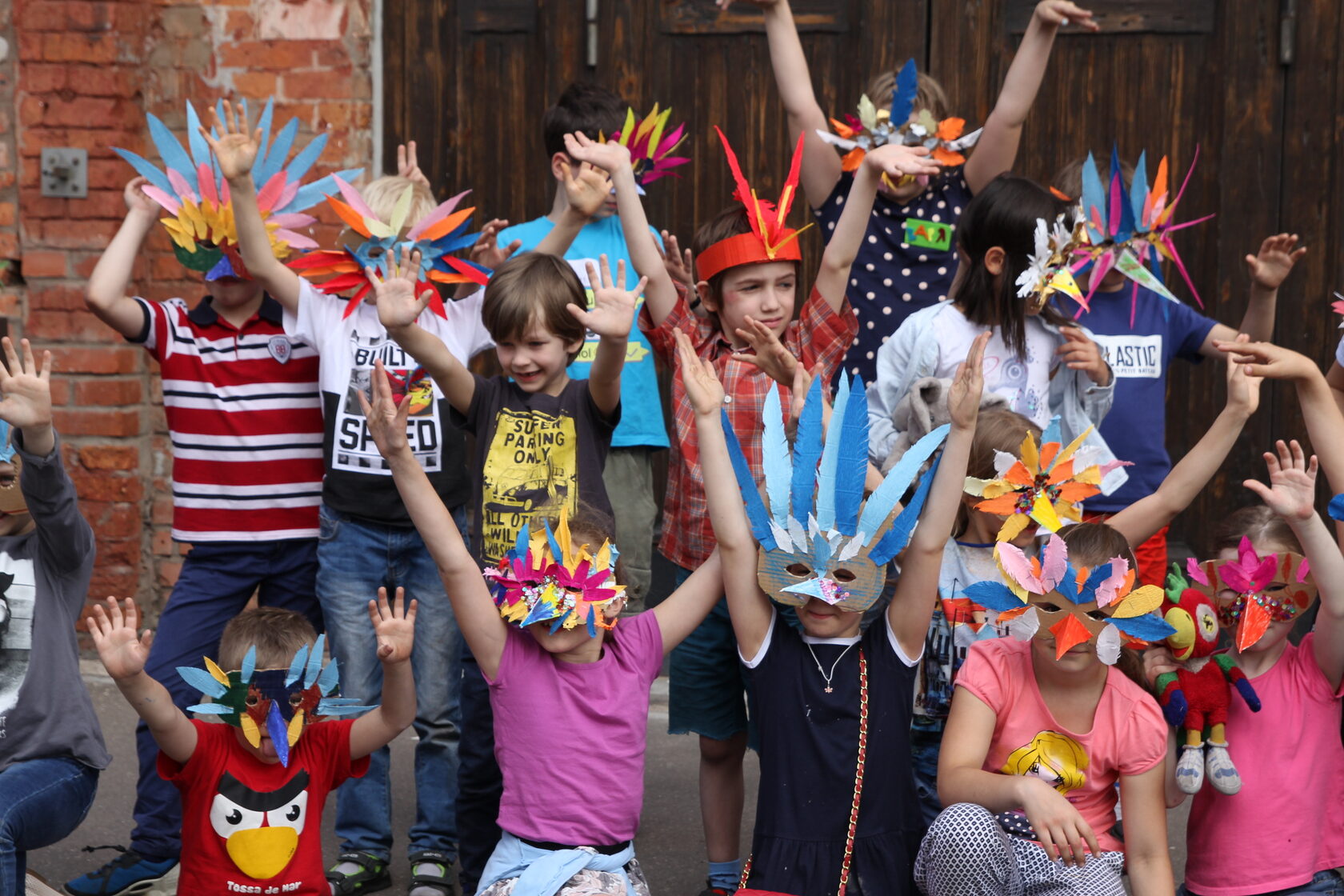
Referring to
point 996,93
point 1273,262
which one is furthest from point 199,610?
point 996,93

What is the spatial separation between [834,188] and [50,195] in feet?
9.11

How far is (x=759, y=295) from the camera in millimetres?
3482

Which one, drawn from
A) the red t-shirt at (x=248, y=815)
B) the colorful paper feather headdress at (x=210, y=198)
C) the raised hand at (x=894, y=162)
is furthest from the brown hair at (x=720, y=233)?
the red t-shirt at (x=248, y=815)

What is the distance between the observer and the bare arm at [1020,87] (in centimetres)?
386

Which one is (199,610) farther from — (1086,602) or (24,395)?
(1086,602)

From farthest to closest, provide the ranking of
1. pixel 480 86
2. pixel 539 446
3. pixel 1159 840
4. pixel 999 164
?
pixel 480 86, pixel 999 164, pixel 539 446, pixel 1159 840

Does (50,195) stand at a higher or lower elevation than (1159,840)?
higher

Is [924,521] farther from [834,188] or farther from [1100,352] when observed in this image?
[834,188]

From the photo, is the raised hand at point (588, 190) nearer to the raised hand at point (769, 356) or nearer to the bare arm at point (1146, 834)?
the raised hand at point (769, 356)

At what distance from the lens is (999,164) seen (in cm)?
407

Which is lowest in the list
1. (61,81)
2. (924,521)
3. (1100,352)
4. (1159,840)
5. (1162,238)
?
(1159,840)

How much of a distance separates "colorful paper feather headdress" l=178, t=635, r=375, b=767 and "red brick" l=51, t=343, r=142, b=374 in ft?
8.04

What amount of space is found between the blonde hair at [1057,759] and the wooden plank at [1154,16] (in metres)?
2.91

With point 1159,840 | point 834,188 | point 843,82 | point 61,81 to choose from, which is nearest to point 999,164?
point 834,188
